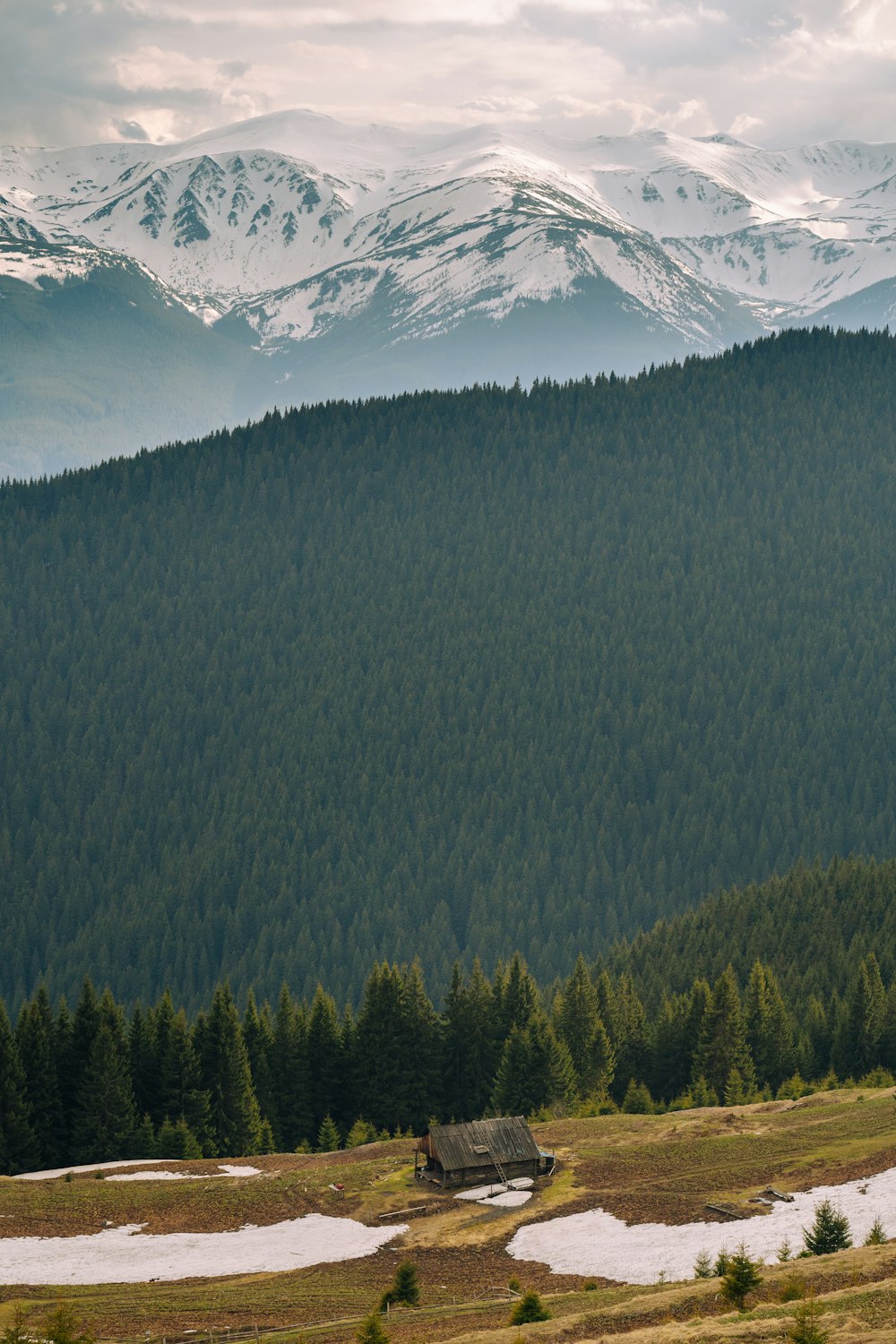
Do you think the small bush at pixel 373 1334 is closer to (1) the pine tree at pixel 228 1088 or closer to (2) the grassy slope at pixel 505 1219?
(2) the grassy slope at pixel 505 1219

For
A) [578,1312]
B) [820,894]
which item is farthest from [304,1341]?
[820,894]

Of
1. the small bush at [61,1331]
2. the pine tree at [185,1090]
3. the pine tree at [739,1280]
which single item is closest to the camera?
the small bush at [61,1331]

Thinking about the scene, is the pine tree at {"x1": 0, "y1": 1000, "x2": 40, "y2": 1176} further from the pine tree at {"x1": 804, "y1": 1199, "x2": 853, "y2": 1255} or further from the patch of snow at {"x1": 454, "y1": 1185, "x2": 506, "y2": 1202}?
the pine tree at {"x1": 804, "y1": 1199, "x2": 853, "y2": 1255}

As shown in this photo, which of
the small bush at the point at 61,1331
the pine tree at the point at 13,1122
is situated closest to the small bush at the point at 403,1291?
the small bush at the point at 61,1331

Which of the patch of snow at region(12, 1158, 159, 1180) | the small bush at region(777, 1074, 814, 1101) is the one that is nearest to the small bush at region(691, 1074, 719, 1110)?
the small bush at region(777, 1074, 814, 1101)

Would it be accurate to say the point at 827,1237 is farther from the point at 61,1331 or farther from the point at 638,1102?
the point at 638,1102

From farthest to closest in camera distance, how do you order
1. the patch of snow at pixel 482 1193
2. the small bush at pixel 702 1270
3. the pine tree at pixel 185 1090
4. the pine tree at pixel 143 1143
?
1. the pine tree at pixel 185 1090
2. the pine tree at pixel 143 1143
3. the patch of snow at pixel 482 1193
4. the small bush at pixel 702 1270

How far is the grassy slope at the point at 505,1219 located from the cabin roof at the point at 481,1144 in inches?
99.2

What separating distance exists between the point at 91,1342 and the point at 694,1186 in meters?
40.9

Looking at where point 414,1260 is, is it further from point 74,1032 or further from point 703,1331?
point 74,1032

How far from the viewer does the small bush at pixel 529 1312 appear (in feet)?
194

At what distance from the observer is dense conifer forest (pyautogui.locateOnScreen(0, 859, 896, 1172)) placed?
113 meters

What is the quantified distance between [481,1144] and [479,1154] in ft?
2.55

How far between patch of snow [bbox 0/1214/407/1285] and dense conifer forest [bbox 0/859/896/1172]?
2920 cm
